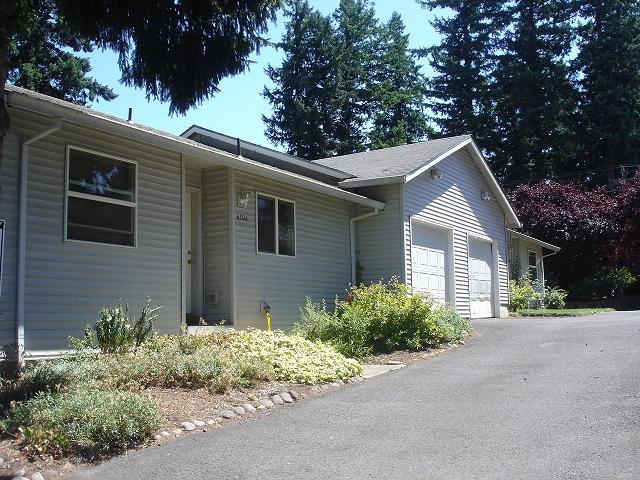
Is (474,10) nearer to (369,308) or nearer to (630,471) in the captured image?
(369,308)

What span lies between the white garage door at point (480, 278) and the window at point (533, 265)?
261 inches

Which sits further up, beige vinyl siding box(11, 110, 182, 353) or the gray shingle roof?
the gray shingle roof

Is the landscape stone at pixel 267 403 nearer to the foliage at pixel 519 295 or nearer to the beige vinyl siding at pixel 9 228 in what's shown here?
the beige vinyl siding at pixel 9 228

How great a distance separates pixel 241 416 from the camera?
7.55 m

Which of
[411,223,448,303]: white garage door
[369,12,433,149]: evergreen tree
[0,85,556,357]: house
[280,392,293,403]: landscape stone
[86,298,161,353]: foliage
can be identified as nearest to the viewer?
[280,392,293,403]: landscape stone

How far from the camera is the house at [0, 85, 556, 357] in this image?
888 cm

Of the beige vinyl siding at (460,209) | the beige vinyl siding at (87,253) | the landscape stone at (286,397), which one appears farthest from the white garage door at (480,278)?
the landscape stone at (286,397)

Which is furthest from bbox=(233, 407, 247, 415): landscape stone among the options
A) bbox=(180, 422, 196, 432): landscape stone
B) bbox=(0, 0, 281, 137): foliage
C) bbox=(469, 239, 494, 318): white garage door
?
bbox=(469, 239, 494, 318): white garage door

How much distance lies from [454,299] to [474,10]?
3017 cm

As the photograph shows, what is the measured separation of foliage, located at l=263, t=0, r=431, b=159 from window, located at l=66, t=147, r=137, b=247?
29427mm

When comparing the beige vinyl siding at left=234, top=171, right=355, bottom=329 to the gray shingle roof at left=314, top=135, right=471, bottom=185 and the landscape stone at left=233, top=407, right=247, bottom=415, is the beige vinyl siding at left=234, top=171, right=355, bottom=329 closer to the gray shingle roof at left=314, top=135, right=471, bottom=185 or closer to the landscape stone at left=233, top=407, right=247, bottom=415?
the gray shingle roof at left=314, top=135, right=471, bottom=185

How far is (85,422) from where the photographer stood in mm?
6270

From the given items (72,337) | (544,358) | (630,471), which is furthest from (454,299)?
(630,471)

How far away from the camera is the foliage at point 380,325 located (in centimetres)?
1160
